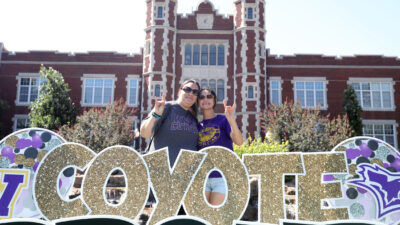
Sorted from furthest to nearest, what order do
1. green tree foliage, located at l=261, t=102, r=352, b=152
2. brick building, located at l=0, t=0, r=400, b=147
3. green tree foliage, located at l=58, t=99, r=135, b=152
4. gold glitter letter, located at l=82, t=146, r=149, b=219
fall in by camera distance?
1. brick building, located at l=0, t=0, r=400, b=147
2. green tree foliage, located at l=58, t=99, r=135, b=152
3. green tree foliage, located at l=261, t=102, r=352, b=152
4. gold glitter letter, located at l=82, t=146, r=149, b=219

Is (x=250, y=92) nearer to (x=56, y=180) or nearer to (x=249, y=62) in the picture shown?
(x=249, y=62)

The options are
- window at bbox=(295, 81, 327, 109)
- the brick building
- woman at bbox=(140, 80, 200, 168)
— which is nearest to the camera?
woman at bbox=(140, 80, 200, 168)

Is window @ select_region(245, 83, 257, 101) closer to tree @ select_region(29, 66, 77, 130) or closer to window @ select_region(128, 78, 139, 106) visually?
window @ select_region(128, 78, 139, 106)

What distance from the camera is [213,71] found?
65.2ft

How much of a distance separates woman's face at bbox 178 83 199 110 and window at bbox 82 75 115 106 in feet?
58.4

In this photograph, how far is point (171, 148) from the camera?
3402 mm

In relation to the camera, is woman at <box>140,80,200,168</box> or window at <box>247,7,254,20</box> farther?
window at <box>247,7,254,20</box>

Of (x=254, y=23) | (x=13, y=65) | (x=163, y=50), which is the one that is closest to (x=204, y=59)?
(x=163, y=50)

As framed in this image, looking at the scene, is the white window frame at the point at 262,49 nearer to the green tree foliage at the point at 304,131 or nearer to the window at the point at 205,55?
the window at the point at 205,55

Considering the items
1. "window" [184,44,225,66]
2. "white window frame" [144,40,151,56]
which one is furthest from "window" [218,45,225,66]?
"white window frame" [144,40,151,56]

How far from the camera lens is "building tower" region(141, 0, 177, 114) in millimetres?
19047

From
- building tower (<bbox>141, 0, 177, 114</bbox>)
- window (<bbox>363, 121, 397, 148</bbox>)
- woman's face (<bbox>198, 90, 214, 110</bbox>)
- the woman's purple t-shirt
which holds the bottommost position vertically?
the woman's purple t-shirt

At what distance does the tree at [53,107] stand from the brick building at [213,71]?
9.68ft

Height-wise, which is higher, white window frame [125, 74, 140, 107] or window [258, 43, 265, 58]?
window [258, 43, 265, 58]
